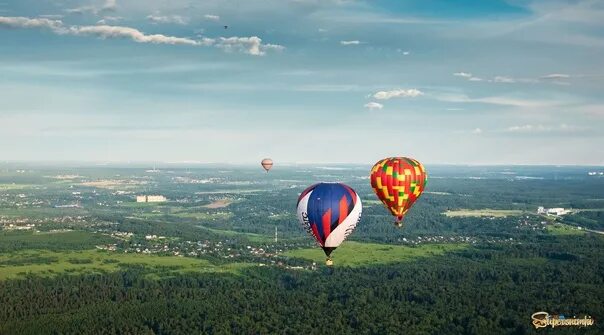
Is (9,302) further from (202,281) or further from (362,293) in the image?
(362,293)

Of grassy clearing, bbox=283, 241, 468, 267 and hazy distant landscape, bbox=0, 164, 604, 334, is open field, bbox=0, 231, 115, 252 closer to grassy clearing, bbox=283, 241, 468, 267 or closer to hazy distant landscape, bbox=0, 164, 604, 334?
hazy distant landscape, bbox=0, 164, 604, 334

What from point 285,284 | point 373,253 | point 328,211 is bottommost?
point 285,284

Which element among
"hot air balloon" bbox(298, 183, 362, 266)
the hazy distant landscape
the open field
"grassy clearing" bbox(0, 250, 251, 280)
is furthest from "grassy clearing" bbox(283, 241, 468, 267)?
"hot air balloon" bbox(298, 183, 362, 266)

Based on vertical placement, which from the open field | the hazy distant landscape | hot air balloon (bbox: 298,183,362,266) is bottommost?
the hazy distant landscape

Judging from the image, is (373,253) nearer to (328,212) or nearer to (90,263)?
(90,263)

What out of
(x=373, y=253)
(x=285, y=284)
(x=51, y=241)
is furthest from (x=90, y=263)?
(x=373, y=253)

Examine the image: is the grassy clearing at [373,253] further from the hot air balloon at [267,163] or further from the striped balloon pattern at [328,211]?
the striped balloon pattern at [328,211]
